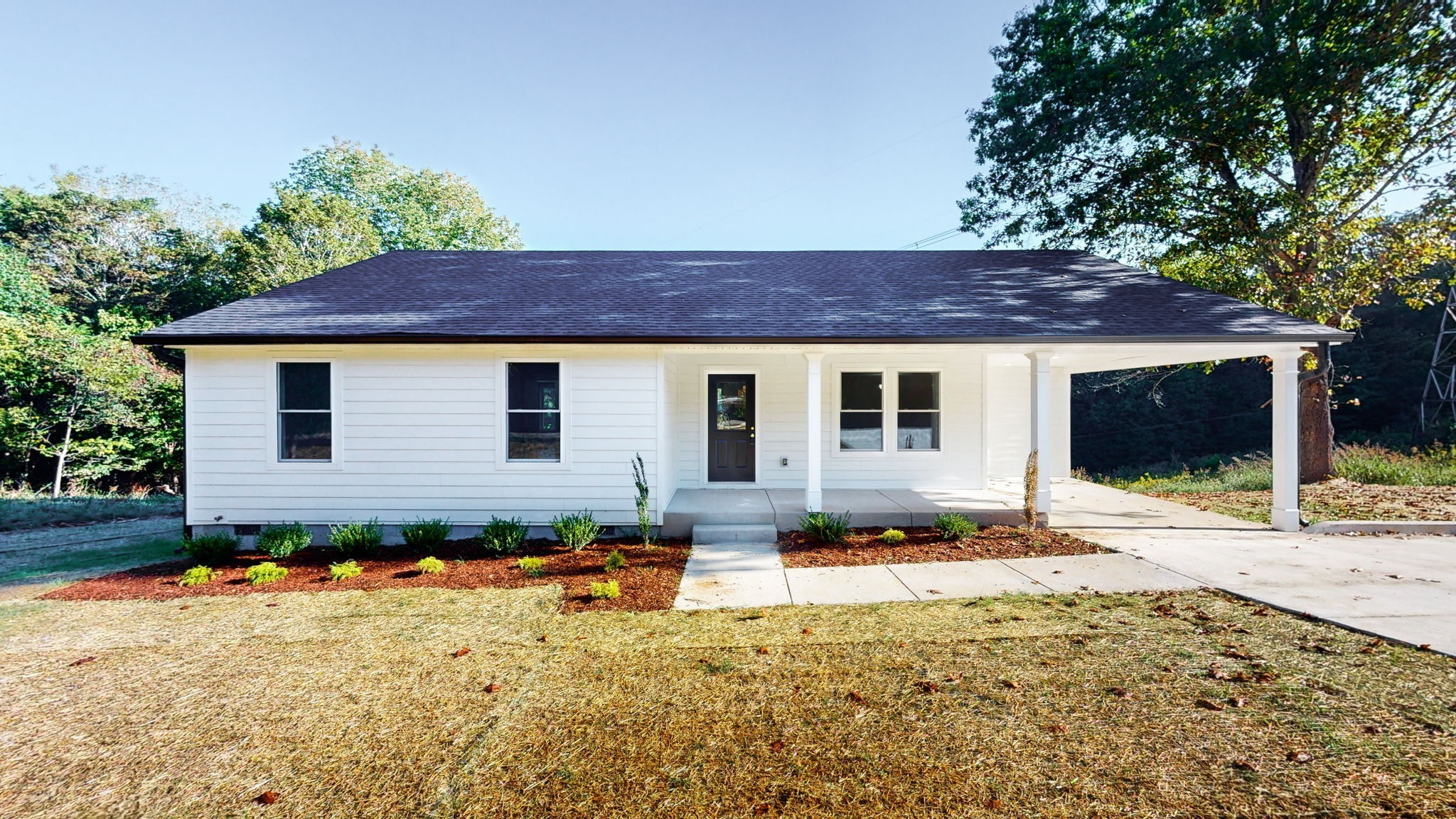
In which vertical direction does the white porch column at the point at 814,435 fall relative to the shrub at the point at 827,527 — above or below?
above

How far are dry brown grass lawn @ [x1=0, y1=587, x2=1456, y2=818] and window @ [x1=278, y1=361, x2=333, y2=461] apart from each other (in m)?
3.15

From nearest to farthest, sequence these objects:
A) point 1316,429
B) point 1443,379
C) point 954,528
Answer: point 954,528, point 1316,429, point 1443,379

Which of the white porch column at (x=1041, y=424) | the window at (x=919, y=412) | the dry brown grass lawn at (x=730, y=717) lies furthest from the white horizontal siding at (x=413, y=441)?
the white porch column at (x=1041, y=424)

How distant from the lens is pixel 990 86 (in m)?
13.2

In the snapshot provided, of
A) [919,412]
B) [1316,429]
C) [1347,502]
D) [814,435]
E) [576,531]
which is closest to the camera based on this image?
[576,531]

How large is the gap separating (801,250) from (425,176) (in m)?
22.3

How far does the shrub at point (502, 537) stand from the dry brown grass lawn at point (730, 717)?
81.9 inches

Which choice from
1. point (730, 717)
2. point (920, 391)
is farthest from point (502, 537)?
point (920, 391)

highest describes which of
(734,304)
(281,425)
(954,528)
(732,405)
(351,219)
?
(351,219)

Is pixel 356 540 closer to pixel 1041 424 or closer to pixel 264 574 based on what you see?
pixel 264 574

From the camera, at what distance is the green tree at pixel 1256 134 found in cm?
921

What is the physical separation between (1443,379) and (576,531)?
32.0 m

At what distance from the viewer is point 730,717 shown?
2994 millimetres

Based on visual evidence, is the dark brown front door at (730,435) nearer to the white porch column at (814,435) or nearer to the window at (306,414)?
the white porch column at (814,435)
